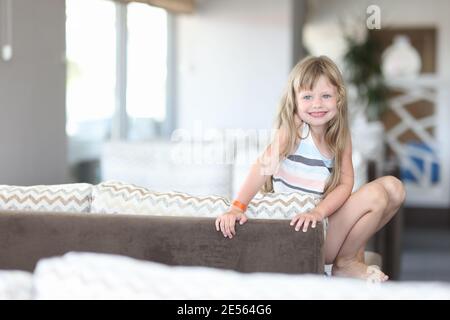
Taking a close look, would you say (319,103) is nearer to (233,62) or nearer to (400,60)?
(233,62)

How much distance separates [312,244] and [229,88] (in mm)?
5287

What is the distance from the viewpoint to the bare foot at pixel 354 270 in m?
2.13

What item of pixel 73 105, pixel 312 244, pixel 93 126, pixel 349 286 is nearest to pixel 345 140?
pixel 312 244

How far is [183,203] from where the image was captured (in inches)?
74.9

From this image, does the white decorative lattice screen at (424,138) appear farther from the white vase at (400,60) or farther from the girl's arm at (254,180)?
the girl's arm at (254,180)

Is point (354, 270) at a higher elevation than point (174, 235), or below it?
below

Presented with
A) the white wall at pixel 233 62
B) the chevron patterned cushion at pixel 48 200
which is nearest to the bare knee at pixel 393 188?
the chevron patterned cushion at pixel 48 200

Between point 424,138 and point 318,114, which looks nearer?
point 318,114

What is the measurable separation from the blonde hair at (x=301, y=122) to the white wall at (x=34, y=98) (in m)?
2.19

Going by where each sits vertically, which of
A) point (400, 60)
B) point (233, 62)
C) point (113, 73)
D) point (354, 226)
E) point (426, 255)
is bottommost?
point (426, 255)

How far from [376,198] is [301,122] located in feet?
1.06

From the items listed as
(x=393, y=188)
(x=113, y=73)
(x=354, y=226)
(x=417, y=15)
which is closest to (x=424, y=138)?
(x=417, y=15)

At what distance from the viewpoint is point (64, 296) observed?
1.03 metres

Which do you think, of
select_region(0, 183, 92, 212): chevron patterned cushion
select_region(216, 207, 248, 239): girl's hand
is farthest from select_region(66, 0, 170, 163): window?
select_region(216, 207, 248, 239): girl's hand
